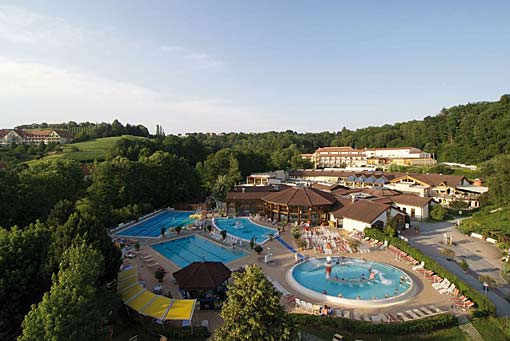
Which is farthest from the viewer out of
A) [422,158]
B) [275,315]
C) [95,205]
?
[422,158]

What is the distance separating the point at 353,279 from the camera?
1620 cm

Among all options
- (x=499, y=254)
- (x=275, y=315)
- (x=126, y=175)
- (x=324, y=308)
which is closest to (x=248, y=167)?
(x=126, y=175)

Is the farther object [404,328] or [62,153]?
[62,153]

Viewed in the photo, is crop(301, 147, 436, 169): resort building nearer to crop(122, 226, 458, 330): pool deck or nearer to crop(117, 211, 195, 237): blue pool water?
crop(117, 211, 195, 237): blue pool water

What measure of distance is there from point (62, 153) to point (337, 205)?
5279 centimetres

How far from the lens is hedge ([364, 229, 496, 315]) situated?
12.6 m

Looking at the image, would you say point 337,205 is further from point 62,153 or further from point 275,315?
point 62,153

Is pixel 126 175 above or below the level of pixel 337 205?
above

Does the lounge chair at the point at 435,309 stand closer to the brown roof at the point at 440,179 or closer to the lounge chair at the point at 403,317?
the lounge chair at the point at 403,317

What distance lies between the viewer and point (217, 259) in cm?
1978

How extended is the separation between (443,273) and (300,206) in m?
13.3

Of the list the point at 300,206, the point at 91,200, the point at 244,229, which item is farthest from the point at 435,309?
the point at 91,200

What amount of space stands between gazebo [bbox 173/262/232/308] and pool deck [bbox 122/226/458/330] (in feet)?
2.39

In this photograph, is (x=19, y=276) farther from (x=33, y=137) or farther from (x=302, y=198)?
(x=33, y=137)
